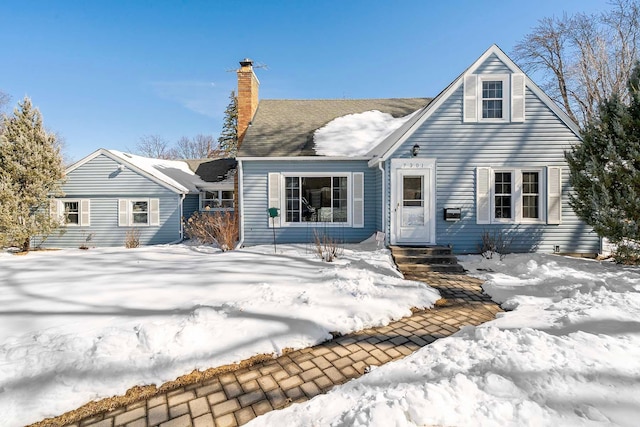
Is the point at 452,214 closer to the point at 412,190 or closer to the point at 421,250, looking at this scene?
the point at 412,190

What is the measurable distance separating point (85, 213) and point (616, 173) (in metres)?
18.8

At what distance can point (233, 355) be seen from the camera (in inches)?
116

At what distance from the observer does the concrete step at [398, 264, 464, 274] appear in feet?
23.1

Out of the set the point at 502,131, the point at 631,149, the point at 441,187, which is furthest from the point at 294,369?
the point at 502,131

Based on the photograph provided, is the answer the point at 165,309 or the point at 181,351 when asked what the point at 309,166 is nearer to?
the point at 165,309

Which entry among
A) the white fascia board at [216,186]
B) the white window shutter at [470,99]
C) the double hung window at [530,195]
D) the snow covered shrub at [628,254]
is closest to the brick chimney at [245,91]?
the white fascia board at [216,186]

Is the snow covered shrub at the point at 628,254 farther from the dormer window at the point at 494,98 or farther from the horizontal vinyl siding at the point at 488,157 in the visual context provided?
the dormer window at the point at 494,98

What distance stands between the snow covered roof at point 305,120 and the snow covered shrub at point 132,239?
666 centimetres

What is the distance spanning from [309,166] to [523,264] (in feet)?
21.8

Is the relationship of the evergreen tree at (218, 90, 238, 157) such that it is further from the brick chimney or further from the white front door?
the white front door

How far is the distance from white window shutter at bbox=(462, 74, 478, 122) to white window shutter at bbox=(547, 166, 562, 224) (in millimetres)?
2713

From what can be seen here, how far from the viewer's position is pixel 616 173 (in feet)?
21.1

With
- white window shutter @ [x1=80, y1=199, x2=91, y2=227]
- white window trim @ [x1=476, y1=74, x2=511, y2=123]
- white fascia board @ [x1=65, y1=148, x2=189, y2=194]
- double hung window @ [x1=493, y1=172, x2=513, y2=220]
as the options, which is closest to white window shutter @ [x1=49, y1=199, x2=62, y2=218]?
white window shutter @ [x1=80, y1=199, x2=91, y2=227]

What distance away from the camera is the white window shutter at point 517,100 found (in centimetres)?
837
